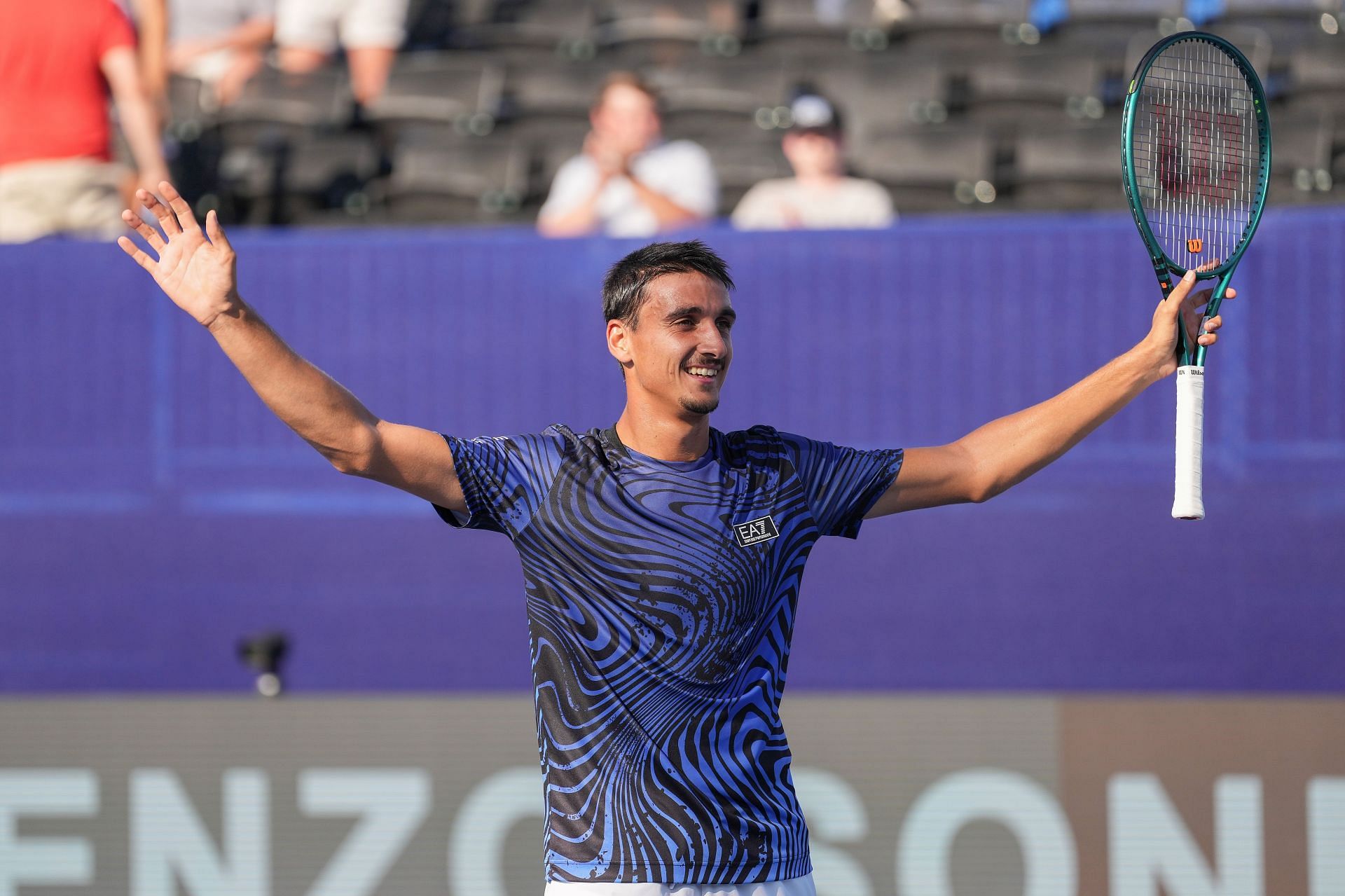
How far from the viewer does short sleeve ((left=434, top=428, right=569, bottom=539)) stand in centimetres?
307

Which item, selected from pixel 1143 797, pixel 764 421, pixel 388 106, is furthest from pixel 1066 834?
pixel 388 106

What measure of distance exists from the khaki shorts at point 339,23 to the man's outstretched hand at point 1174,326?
233 inches

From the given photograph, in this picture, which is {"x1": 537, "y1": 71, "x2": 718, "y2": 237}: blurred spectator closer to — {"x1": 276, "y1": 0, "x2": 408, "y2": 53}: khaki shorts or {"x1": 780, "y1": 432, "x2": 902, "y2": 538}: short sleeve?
{"x1": 276, "y1": 0, "x2": 408, "y2": 53}: khaki shorts

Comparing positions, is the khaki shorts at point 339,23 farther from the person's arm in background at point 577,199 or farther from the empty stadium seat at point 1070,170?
the empty stadium seat at point 1070,170

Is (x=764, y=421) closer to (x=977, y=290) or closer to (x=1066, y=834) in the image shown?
(x=977, y=290)

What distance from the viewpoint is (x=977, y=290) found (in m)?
5.86

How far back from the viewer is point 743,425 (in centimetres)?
586

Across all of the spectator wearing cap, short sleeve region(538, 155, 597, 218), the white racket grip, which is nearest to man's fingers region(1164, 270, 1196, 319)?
the white racket grip

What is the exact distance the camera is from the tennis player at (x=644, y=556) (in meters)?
2.97

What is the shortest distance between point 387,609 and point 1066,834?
240 centimetres

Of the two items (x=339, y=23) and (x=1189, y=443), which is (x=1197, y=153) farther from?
(x=339, y=23)

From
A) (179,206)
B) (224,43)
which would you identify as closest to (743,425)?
(179,206)

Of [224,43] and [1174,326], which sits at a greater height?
[224,43]

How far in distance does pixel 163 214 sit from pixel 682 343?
3.07 feet
